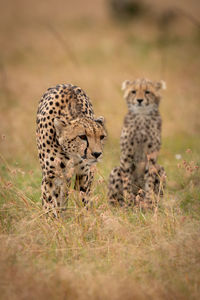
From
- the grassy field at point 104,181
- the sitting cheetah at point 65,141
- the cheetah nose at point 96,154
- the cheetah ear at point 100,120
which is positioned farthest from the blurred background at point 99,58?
the cheetah nose at point 96,154

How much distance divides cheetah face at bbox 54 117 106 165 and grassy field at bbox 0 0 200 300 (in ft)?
0.93

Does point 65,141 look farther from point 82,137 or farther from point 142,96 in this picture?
point 142,96

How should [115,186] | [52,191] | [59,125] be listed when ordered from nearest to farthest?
[59,125]
[52,191]
[115,186]

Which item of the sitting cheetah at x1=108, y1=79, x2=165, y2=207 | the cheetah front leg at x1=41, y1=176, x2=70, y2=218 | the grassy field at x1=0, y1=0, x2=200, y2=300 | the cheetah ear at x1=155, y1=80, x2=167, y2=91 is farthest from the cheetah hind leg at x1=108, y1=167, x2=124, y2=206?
the cheetah front leg at x1=41, y1=176, x2=70, y2=218

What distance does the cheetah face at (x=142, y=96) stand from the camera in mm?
5035

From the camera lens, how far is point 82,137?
3623 millimetres

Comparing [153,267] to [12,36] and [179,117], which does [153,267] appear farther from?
[12,36]

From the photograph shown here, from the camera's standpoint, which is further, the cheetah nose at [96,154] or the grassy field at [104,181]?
the cheetah nose at [96,154]

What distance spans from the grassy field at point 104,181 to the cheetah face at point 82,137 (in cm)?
28

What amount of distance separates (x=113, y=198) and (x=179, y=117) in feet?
12.7

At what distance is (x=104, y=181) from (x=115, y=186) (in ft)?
4.24

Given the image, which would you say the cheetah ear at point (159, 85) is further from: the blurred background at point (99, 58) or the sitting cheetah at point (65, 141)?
the sitting cheetah at point (65, 141)

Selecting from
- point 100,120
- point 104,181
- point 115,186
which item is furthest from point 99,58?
point 104,181

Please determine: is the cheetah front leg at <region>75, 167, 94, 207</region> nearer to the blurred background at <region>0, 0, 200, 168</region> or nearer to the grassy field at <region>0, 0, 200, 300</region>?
the grassy field at <region>0, 0, 200, 300</region>
